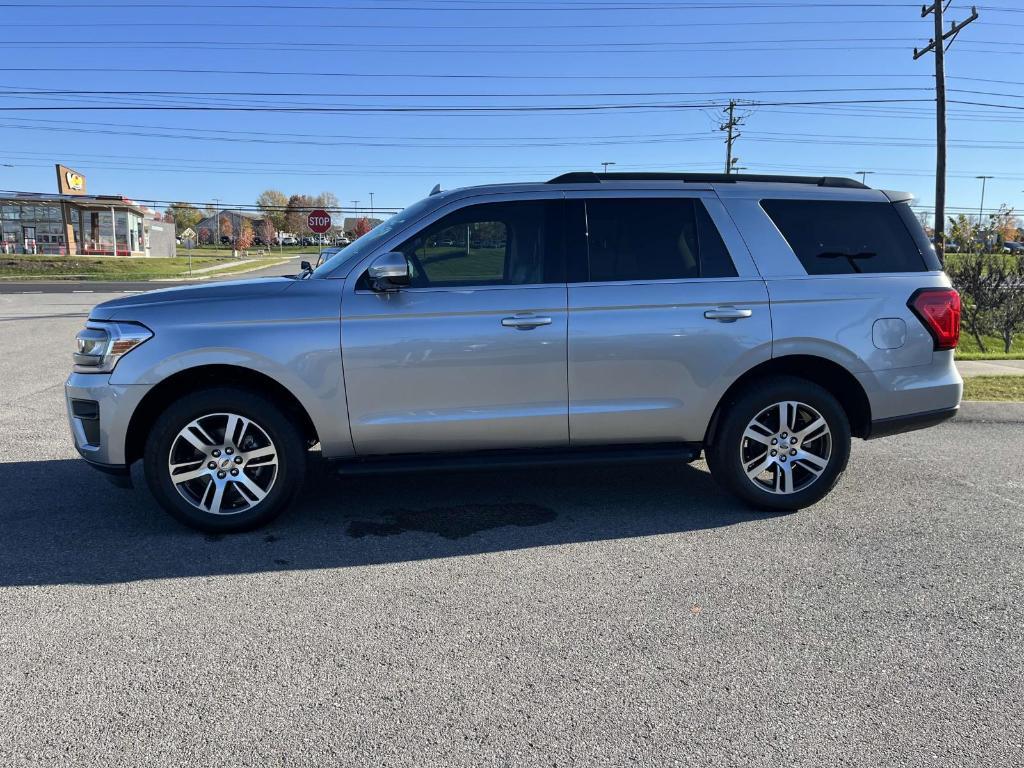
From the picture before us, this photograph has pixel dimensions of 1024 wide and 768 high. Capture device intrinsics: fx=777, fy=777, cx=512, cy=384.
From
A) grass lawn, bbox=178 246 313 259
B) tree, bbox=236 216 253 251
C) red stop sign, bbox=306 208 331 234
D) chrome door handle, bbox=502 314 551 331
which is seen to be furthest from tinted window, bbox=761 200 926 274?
tree, bbox=236 216 253 251

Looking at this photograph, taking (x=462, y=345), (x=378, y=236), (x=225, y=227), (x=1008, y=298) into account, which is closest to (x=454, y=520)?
(x=462, y=345)

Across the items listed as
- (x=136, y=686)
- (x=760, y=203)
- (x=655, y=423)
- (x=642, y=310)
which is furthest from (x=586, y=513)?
(x=136, y=686)

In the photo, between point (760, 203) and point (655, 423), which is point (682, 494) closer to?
point (655, 423)

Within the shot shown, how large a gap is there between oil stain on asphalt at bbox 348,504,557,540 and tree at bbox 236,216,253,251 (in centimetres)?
9324

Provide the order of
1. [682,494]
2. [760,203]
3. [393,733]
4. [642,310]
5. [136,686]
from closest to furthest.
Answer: [393,733]
[136,686]
[642,310]
[760,203]
[682,494]

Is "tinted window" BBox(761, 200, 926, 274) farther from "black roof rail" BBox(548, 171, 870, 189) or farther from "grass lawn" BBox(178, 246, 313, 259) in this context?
"grass lawn" BBox(178, 246, 313, 259)

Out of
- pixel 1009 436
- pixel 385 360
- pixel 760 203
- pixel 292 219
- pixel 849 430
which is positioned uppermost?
pixel 292 219

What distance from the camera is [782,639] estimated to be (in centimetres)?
333

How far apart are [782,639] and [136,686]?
8.58 ft

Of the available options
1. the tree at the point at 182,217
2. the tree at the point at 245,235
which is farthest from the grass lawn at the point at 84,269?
the tree at the point at 182,217

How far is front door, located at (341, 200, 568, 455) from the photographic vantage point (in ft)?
14.5

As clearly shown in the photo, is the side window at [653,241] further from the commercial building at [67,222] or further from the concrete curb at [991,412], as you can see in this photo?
the commercial building at [67,222]

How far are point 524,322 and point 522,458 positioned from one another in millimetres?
813

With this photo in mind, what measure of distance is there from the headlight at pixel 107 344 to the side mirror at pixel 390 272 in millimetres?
1286
